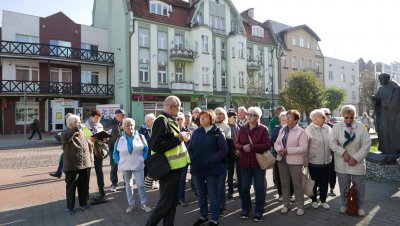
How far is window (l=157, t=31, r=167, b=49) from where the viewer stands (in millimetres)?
30750

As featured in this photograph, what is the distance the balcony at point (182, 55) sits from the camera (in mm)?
30953

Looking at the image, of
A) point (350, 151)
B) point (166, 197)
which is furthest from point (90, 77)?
point (350, 151)

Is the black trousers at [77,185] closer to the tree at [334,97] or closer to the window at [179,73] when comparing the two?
the window at [179,73]

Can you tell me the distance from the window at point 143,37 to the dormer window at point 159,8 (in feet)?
7.45

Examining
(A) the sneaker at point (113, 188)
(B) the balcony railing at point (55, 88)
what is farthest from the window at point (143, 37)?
(A) the sneaker at point (113, 188)

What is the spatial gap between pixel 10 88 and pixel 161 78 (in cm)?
1290

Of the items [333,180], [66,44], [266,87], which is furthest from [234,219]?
[266,87]

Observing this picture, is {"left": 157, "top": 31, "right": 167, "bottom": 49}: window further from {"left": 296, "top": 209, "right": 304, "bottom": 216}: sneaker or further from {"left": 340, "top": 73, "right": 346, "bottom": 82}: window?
{"left": 340, "top": 73, "right": 346, "bottom": 82}: window

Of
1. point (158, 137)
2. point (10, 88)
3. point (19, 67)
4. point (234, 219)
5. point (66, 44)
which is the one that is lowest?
point (234, 219)

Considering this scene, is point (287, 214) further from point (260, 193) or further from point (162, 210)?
point (162, 210)

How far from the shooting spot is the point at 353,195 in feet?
17.8

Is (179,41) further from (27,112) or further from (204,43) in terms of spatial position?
(27,112)

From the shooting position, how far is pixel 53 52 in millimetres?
28078

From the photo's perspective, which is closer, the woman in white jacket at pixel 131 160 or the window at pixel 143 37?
the woman in white jacket at pixel 131 160
